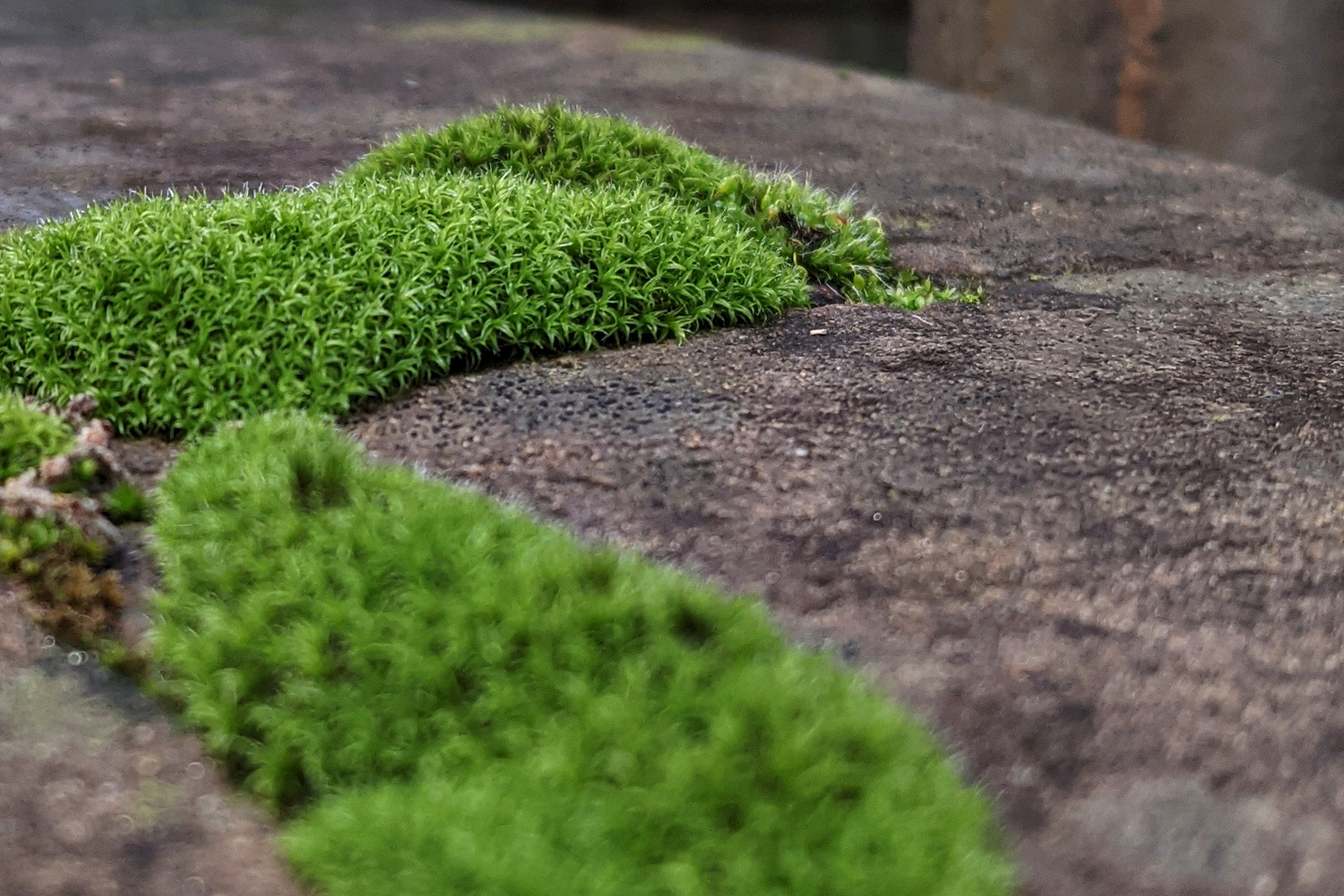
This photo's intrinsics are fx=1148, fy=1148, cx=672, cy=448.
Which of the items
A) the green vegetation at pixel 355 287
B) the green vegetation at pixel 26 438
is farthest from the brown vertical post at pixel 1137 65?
the green vegetation at pixel 26 438

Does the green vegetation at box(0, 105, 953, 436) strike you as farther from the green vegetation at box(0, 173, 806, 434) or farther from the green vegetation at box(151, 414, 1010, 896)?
the green vegetation at box(151, 414, 1010, 896)

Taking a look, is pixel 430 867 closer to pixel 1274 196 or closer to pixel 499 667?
pixel 499 667

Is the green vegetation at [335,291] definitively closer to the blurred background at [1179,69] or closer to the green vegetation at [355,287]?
the green vegetation at [355,287]

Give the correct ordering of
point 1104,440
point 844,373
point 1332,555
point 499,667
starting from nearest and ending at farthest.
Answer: point 499,667 → point 1332,555 → point 1104,440 → point 844,373

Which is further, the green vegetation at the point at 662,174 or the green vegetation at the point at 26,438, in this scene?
the green vegetation at the point at 662,174

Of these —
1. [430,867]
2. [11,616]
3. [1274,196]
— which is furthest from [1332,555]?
[1274,196]

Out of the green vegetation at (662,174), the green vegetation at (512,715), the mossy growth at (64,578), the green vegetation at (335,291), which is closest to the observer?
the green vegetation at (512,715)
